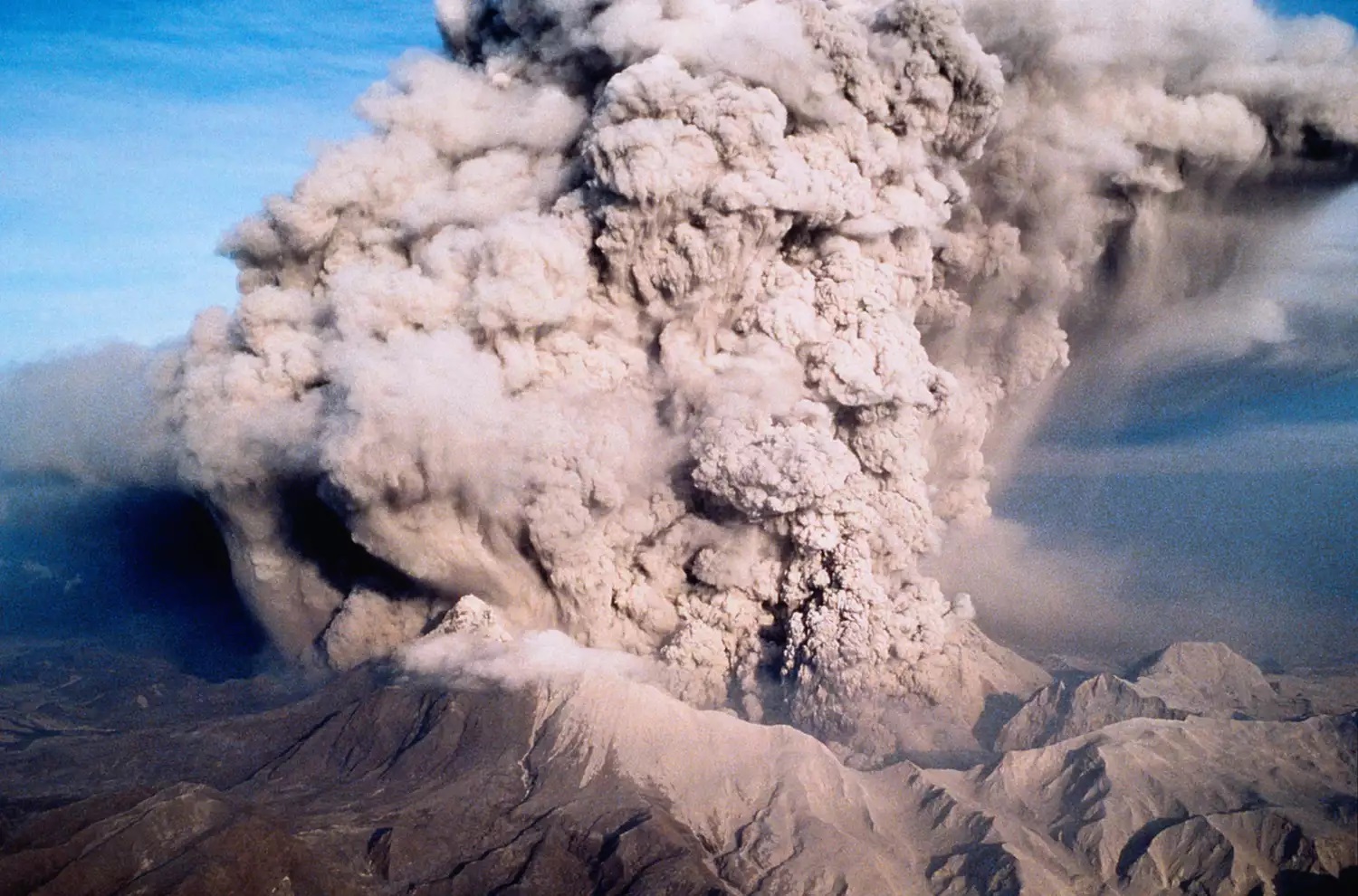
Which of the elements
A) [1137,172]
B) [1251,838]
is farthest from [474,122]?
[1251,838]

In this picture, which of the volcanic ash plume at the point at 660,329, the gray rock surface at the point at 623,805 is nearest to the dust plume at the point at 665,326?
the volcanic ash plume at the point at 660,329

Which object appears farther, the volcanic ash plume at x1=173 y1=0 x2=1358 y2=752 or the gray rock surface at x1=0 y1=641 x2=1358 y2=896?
the volcanic ash plume at x1=173 y1=0 x2=1358 y2=752

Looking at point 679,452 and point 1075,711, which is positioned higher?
point 679,452

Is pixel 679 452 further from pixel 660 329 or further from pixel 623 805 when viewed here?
pixel 623 805

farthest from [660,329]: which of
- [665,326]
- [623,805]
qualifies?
[623,805]

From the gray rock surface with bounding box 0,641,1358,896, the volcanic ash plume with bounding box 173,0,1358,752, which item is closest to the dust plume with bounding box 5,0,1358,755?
the volcanic ash plume with bounding box 173,0,1358,752

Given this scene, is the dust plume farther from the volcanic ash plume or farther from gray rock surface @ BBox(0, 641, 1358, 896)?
gray rock surface @ BBox(0, 641, 1358, 896)

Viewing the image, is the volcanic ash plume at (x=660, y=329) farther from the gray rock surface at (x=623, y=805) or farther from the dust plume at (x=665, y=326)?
the gray rock surface at (x=623, y=805)
